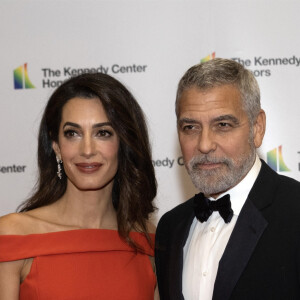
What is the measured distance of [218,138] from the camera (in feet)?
8.04

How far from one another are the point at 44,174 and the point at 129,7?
1499mm

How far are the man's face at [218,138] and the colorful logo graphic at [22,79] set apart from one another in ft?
6.24

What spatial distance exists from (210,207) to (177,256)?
30 centimetres

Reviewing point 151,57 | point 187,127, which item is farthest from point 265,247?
point 151,57

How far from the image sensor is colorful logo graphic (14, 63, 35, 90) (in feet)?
13.3

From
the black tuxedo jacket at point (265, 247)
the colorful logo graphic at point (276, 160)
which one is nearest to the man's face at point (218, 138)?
the black tuxedo jacket at point (265, 247)

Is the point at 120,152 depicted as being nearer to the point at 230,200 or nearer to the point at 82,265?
the point at 82,265

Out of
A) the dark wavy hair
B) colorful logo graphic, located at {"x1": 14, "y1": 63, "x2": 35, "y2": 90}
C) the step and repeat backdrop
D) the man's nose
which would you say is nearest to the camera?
the man's nose

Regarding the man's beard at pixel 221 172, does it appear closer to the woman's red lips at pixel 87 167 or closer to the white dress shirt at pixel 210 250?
the white dress shirt at pixel 210 250

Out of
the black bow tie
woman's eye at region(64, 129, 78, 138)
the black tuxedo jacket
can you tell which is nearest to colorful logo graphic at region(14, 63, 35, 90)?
woman's eye at region(64, 129, 78, 138)

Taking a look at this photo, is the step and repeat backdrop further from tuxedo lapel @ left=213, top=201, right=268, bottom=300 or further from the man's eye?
tuxedo lapel @ left=213, top=201, right=268, bottom=300

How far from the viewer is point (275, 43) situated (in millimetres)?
3898

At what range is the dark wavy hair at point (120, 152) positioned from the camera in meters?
3.00

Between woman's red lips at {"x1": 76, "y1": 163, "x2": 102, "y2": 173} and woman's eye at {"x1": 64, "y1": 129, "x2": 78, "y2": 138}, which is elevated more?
woman's eye at {"x1": 64, "y1": 129, "x2": 78, "y2": 138}
